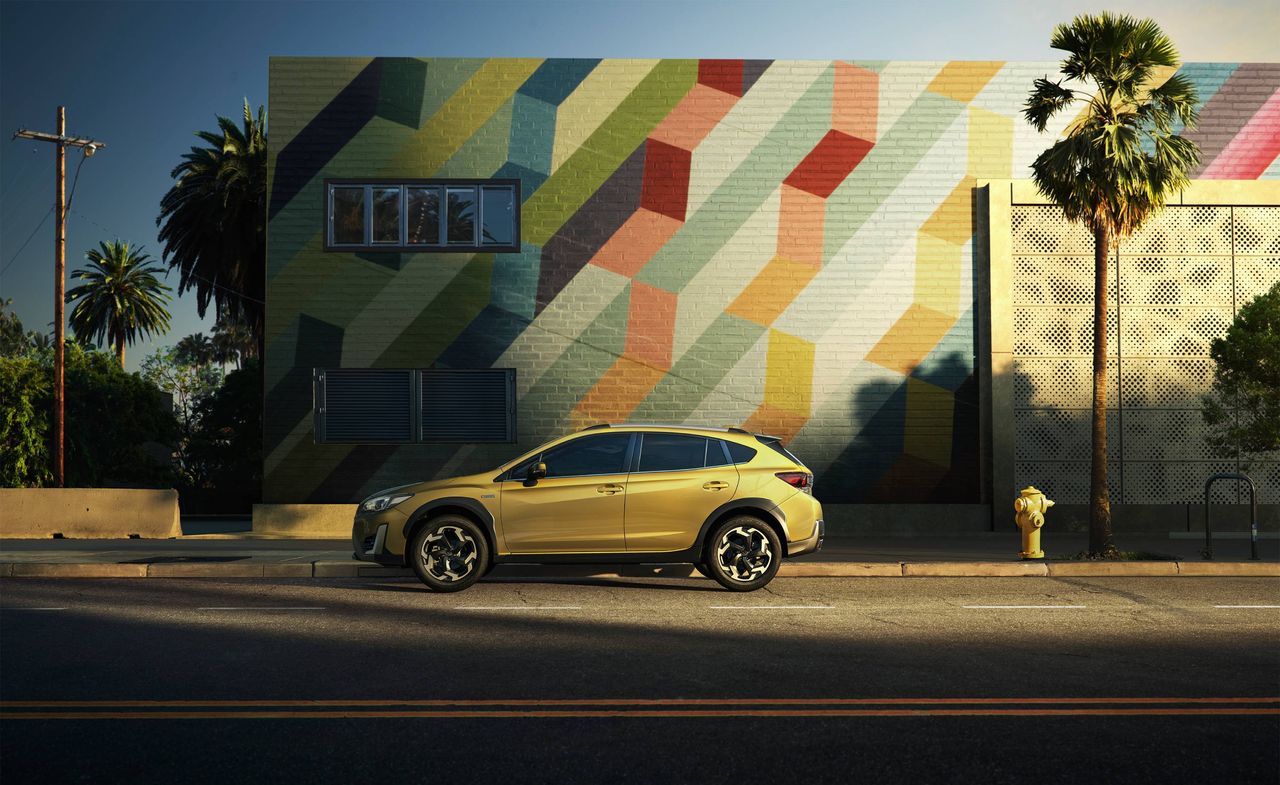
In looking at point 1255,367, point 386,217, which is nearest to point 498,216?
point 386,217

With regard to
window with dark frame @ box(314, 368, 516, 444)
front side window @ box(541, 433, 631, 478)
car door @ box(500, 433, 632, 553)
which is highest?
window with dark frame @ box(314, 368, 516, 444)

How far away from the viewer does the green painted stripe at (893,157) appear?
19625 mm

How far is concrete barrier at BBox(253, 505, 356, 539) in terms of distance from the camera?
1905cm

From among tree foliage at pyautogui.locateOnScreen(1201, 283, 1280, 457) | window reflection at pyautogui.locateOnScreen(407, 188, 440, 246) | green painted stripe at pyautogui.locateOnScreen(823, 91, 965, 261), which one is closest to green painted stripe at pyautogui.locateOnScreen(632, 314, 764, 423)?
green painted stripe at pyautogui.locateOnScreen(823, 91, 965, 261)

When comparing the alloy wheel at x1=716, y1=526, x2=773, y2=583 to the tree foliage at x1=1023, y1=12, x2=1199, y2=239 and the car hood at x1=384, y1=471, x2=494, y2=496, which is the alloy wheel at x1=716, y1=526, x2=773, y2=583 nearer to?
the car hood at x1=384, y1=471, x2=494, y2=496

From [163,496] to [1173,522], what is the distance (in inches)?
730

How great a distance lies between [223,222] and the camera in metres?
34.7

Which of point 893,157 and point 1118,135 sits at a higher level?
point 893,157

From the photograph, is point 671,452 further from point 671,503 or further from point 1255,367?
point 1255,367

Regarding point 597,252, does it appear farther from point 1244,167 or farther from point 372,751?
point 372,751

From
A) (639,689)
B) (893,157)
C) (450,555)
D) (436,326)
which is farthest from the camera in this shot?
(893,157)

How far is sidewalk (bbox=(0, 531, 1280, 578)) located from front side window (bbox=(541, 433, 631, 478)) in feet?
5.96

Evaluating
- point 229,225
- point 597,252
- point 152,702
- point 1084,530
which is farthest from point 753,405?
point 229,225

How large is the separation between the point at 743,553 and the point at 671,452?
1313mm
